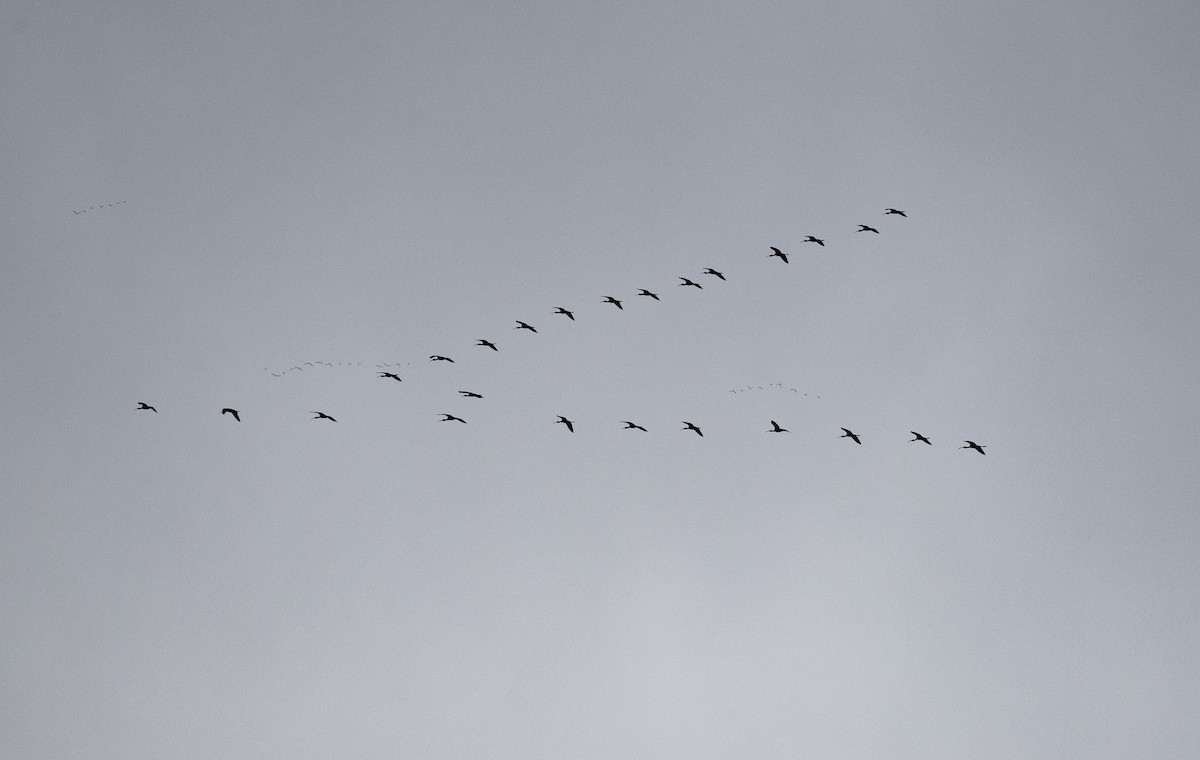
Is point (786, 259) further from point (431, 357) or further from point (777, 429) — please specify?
point (431, 357)

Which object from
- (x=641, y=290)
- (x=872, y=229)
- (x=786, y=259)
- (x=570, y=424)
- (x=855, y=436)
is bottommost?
(x=570, y=424)

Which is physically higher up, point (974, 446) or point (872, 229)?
point (872, 229)

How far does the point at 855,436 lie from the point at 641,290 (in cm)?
2427

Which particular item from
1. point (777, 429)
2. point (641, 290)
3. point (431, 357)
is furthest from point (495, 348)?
point (777, 429)

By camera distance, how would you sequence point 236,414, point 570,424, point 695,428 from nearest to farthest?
point 236,414 → point 570,424 → point 695,428

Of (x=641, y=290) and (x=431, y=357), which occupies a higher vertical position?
(x=641, y=290)

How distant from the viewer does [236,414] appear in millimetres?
70188

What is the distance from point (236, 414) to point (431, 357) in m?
17.8

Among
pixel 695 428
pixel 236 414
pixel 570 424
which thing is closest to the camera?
pixel 236 414

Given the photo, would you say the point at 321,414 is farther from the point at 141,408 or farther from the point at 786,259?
the point at 786,259

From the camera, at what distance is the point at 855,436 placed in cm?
8419

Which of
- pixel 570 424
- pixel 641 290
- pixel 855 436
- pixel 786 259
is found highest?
pixel 786 259

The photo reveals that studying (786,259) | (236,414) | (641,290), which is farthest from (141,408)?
(786,259)

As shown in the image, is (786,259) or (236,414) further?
Answer: (786,259)
